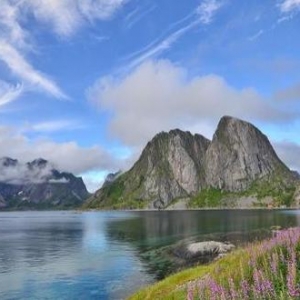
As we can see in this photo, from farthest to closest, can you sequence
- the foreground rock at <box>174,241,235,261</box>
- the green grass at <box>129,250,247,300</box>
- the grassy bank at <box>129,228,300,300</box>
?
the foreground rock at <box>174,241,235,261</box>
the green grass at <box>129,250,247,300</box>
the grassy bank at <box>129,228,300,300</box>

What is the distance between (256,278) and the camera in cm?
1438

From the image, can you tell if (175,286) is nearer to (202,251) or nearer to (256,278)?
(256,278)

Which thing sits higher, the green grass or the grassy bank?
the grassy bank

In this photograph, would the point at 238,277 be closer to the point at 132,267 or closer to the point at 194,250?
the point at 132,267

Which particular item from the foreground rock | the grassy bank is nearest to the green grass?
the grassy bank

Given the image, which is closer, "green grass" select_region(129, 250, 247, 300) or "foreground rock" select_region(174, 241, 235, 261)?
"green grass" select_region(129, 250, 247, 300)

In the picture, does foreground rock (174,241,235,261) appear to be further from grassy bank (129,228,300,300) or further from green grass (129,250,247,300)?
green grass (129,250,247,300)

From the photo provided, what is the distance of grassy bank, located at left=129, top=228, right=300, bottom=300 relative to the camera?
14.3 m

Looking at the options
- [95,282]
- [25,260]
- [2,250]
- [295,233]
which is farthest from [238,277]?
[2,250]

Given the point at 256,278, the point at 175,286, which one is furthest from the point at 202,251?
the point at 256,278

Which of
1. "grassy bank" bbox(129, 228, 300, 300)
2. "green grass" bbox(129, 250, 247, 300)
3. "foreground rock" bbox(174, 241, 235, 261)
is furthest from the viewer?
"foreground rock" bbox(174, 241, 235, 261)

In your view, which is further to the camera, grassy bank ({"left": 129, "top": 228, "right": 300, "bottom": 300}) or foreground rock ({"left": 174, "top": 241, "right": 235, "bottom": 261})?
foreground rock ({"left": 174, "top": 241, "right": 235, "bottom": 261})

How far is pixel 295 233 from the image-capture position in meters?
28.4

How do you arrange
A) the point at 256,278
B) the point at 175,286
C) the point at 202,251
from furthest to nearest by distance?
the point at 202,251 → the point at 175,286 → the point at 256,278
